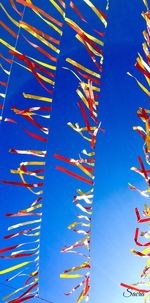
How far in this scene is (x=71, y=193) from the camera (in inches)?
93.4

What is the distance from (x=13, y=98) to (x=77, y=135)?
0.35 meters

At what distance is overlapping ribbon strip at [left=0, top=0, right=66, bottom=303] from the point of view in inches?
46.8

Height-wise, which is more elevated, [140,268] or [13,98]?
[13,98]

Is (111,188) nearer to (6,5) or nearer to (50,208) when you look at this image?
(50,208)

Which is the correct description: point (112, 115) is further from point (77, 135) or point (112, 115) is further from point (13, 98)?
point (13, 98)

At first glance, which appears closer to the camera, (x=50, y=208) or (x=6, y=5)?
(x=6, y=5)

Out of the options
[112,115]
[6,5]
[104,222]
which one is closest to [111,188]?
[104,222]

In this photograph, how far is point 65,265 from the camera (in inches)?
94.0

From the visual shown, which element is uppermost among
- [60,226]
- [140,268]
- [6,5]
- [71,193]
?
[6,5]

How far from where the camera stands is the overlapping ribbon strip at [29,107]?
3.90ft

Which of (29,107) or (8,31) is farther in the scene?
(29,107)

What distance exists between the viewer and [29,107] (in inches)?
94.0

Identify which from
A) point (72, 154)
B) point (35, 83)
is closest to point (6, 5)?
point (35, 83)

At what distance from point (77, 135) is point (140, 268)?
0.67m
